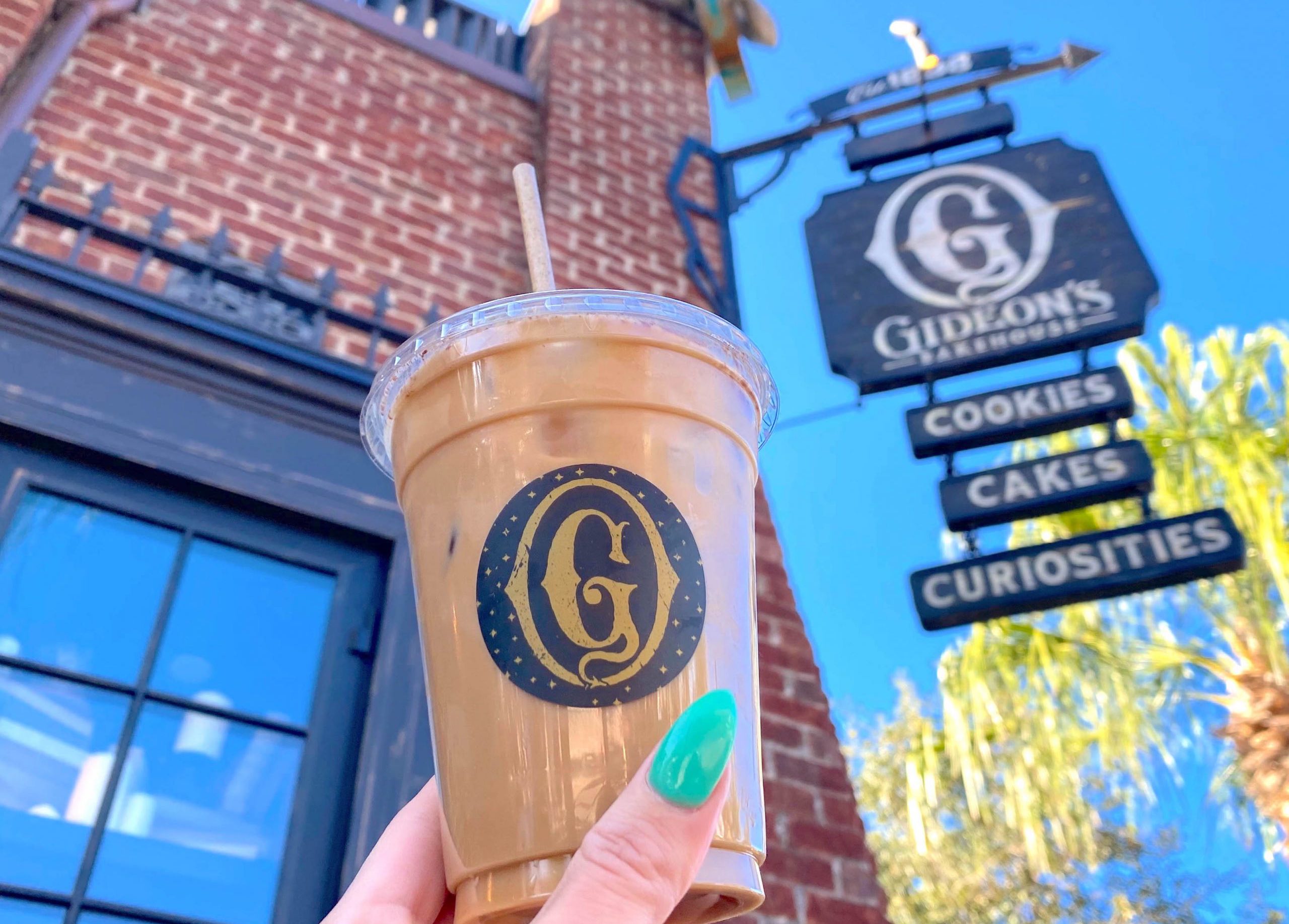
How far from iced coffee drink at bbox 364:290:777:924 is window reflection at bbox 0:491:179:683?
5.78ft

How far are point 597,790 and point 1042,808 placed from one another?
811 cm

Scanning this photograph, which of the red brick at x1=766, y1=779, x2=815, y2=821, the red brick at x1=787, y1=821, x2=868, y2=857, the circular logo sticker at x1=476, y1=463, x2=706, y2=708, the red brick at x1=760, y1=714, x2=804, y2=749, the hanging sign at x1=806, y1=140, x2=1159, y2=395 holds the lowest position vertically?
the circular logo sticker at x1=476, y1=463, x2=706, y2=708

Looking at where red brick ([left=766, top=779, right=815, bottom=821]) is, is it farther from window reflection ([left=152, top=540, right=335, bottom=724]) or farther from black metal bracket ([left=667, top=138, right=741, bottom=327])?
black metal bracket ([left=667, top=138, right=741, bottom=327])

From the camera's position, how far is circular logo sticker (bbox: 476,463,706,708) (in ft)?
2.74

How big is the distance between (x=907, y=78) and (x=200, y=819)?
12.7 feet

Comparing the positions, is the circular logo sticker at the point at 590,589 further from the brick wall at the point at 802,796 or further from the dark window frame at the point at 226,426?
the brick wall at the point at 802,796

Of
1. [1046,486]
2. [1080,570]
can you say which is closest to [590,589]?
[1080,570]

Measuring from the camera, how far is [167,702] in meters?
2.38

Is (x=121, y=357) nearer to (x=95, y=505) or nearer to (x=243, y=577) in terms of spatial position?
(x=95, y=505)

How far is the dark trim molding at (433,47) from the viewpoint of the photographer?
13.9 ft

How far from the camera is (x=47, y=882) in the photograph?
2061 millimetres

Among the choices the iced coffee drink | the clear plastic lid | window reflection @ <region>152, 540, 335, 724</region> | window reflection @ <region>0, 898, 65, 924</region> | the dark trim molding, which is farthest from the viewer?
the dark trim molding

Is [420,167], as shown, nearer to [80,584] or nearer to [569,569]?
[80,584]

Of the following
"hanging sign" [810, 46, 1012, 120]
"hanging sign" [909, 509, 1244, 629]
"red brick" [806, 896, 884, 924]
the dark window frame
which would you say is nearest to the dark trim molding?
"hanging sign" [810, 46, 1012, 120]
